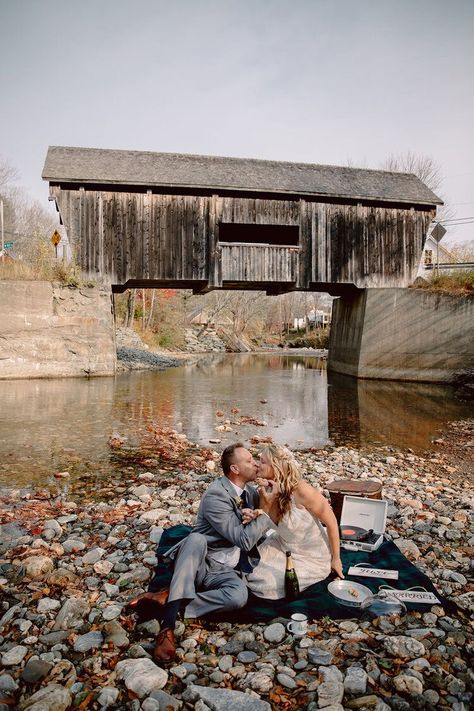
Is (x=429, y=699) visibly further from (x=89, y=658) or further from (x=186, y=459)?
(x=186, y=459)

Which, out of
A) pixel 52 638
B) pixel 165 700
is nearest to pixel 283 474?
pixel 165 700

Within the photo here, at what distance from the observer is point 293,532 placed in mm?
3844

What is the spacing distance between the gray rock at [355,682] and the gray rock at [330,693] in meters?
0.04

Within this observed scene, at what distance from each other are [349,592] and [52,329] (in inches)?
640

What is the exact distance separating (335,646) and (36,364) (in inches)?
671

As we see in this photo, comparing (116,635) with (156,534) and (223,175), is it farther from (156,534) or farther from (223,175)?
(223,175)

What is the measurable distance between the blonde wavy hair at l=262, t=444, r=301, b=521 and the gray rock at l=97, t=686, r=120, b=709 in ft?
5.37

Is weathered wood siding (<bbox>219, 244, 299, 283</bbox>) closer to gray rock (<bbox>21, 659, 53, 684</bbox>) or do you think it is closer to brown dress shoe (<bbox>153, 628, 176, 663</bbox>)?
brown dress shoe (<bbox>153, 628, 176, 663</bbox>)

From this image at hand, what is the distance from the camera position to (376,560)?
14.2ft

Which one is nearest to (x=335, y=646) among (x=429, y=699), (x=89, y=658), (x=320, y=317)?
(x=429, y=699)

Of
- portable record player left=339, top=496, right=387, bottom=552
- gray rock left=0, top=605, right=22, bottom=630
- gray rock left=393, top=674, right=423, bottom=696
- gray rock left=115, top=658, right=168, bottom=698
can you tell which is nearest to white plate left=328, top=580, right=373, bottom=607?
portable record player left=339, top=496, right=387, bottom=552

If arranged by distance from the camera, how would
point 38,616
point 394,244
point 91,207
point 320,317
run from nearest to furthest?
1. point 38,616
2. point 91,207
3. point 394,244
4. point 320,317

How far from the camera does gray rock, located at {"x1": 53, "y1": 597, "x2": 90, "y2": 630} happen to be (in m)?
3.39

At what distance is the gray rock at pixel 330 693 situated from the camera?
2.64 meters
